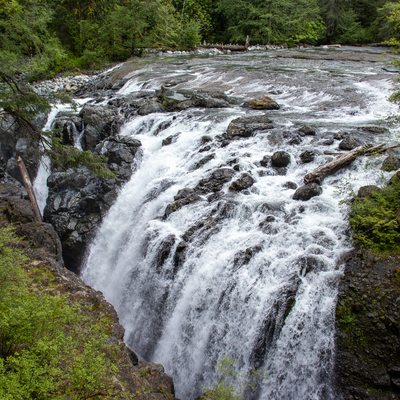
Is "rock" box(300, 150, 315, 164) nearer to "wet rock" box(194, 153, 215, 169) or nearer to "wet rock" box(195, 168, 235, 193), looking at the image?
"wet rock" box(195, 168, 235, 193)

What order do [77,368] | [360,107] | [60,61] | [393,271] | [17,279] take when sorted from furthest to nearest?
[60,61], [360,107], [393,271], [17,279], [77,368]

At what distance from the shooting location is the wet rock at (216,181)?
849cm

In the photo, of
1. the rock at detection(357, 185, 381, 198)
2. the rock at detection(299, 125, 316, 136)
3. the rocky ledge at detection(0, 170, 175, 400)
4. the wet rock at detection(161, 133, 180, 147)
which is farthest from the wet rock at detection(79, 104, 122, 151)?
the rock at detection(357, 185, 381, 198)

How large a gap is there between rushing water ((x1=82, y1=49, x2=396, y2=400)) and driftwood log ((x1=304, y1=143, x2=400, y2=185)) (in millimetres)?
206

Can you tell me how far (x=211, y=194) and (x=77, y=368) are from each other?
234 inches

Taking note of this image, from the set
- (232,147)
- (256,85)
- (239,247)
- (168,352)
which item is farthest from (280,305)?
(256,85)

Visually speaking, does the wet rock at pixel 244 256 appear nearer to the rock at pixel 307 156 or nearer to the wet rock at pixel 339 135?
the rock at pixel 307 156

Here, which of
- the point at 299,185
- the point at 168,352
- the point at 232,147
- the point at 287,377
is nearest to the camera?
the point at 287,377

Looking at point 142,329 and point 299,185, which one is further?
point 299,185

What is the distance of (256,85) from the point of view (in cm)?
1702

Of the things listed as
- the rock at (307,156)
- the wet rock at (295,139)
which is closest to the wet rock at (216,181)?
the rock at (307,156)

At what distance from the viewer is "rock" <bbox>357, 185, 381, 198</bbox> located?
6.43 meters

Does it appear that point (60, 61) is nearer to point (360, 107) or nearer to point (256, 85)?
point (256, 85)

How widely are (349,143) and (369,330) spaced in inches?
246
